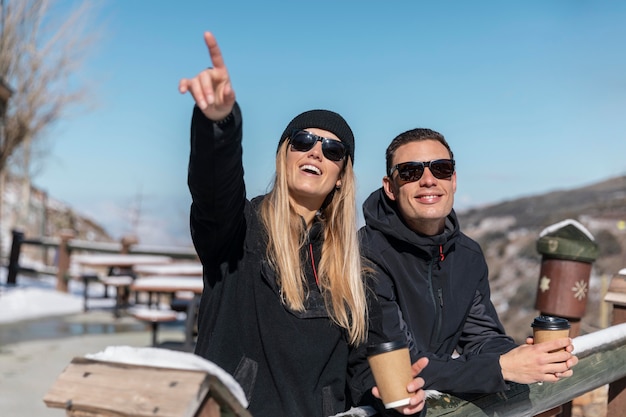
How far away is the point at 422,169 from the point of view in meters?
2.35

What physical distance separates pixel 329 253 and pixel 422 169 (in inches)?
21.5

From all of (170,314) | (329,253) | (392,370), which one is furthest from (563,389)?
(170,314)

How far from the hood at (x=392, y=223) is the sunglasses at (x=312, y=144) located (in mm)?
402

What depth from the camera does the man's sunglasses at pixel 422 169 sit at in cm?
234

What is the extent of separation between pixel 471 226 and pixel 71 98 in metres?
19.6

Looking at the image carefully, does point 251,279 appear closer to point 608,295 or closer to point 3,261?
point 608,295

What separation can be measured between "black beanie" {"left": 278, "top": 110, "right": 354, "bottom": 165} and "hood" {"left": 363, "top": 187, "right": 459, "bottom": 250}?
36 centimetres

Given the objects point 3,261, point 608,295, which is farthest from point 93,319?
point 3,261

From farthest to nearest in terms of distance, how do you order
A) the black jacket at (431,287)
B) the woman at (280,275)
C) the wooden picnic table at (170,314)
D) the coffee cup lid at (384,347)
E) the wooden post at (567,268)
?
the wooden picnic table at (170,314) → the wooden post at (567,268) → the black jacket at (431,287) → the woman at (280,275) → the coffee cup lid at (384,347)

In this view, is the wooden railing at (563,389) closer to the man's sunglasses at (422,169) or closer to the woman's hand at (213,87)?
the man's sunglasses at (422,169)

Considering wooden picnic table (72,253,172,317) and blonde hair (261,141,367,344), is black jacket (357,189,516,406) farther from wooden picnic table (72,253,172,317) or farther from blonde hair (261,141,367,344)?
wooden picnic table (72,253,172,317)

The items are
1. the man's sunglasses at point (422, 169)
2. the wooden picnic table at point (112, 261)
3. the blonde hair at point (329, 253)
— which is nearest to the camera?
the blonde hair at point (329, 253)

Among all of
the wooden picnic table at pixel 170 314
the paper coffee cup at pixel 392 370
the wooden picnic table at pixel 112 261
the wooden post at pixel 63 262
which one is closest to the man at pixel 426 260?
the paper coffee cup at pixel 392 370

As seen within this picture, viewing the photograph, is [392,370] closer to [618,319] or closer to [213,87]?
[213,87]
